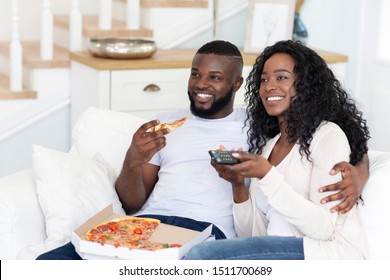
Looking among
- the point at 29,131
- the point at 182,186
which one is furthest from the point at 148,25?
the point at 182,186

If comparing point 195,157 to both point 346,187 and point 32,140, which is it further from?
point 32,140

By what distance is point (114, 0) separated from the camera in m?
4.79

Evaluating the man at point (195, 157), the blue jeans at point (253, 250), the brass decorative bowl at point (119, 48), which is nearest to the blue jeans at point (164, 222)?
the man at point (195, 157)

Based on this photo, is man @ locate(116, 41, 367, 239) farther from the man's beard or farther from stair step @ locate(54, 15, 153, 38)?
stair step @ locate(54, 15, 153, 38)

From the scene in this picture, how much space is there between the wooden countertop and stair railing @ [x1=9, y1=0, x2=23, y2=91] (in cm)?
25

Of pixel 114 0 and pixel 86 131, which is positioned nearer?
pixel 86 131

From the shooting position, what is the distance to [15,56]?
167 inches

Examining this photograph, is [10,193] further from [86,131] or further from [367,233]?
[367,233]

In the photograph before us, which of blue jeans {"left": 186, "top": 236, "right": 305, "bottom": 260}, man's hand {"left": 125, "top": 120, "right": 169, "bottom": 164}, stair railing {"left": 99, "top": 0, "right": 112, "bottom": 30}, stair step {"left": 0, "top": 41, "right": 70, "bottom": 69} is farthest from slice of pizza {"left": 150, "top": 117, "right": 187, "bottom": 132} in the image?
stair railing {"left": 99, "top": 0, "right": 112, "bottom": 30}

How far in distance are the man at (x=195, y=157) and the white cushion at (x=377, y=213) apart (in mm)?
406

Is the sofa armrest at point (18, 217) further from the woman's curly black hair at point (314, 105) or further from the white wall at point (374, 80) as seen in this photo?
the white wall at point (374, 80)

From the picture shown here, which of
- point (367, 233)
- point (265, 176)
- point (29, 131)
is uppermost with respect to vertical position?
point (265, 176)

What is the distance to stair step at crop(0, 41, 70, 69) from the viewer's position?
14.1 feet

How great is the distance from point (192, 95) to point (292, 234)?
24.1 inches
